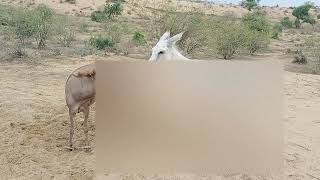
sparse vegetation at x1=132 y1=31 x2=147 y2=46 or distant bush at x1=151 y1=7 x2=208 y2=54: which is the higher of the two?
distant bush at x1=151 y1=7 x2=208 y2=54

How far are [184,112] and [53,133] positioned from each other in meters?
3.83

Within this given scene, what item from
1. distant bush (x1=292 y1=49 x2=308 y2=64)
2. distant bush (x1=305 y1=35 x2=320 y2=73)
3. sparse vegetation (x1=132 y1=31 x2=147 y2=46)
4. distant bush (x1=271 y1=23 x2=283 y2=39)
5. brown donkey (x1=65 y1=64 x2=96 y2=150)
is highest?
brown donkey (x1=65 y1=64 x2=96 y2=150)

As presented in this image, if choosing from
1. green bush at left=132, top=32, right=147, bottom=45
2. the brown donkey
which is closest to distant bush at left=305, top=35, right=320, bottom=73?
green bush at left=132, top=32, right=147, bottom=45

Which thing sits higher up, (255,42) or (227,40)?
(227,40)

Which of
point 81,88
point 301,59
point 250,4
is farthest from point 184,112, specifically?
point 250,4

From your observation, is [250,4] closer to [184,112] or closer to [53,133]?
[53,133]

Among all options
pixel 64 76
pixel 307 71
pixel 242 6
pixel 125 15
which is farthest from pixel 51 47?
pixel 242 6

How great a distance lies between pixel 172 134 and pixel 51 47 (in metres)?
13.1

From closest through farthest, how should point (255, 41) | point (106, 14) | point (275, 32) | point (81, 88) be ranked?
point (81, 88) → point (255, 41) → point (275, 32) → point (106, 14)

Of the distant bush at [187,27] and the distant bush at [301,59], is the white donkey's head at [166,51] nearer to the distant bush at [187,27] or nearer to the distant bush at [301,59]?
the distant bush at [187,27]

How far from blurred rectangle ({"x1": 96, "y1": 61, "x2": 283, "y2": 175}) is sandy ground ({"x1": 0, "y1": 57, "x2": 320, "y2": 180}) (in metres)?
0.81

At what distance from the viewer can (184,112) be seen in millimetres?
3146

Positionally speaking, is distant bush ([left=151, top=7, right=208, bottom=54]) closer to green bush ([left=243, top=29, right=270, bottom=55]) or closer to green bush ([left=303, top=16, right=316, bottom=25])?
green bush ([left=243, top=29, right=270, bottom=55])

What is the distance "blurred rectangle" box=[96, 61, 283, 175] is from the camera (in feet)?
9.56
